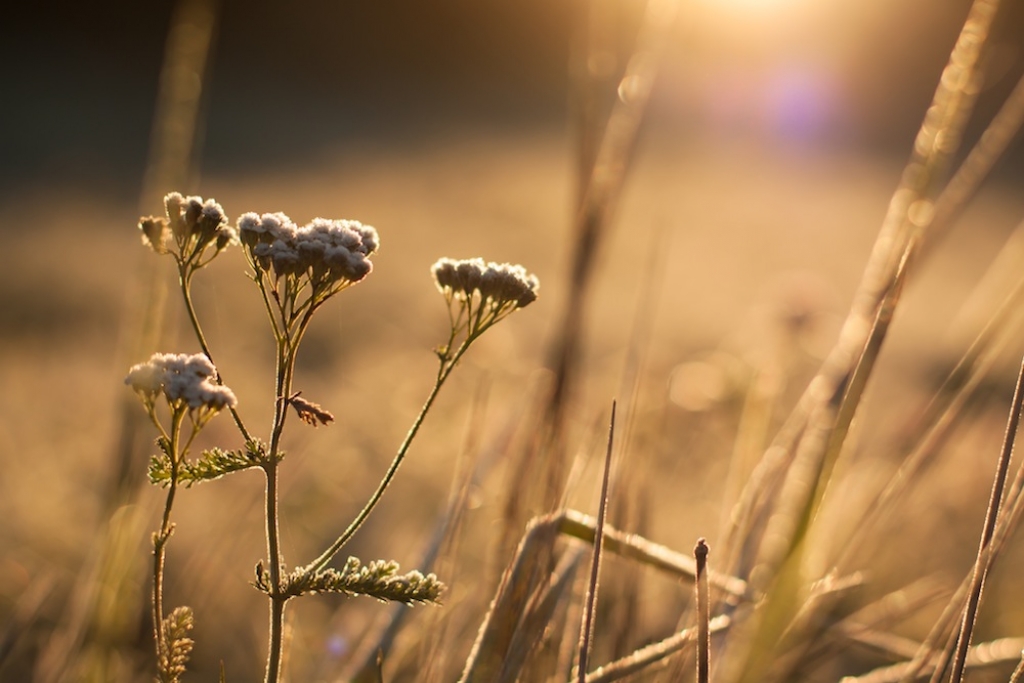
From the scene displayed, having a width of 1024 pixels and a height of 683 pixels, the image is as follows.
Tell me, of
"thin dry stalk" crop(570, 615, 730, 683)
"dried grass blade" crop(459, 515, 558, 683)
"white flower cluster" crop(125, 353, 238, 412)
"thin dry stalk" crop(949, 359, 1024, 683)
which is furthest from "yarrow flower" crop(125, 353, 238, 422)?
"thin dry stalk" crop(949, 359, 1024, 683)

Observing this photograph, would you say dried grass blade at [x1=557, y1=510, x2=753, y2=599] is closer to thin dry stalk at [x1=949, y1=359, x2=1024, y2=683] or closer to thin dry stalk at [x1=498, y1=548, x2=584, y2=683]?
thin dry stalk at [x1=498, y1=548, x2=584, y2=683]

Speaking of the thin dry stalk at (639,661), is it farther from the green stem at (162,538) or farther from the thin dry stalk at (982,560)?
the green stem at (162,538)

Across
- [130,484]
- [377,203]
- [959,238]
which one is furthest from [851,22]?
[130,484]

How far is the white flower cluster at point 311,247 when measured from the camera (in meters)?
0.60

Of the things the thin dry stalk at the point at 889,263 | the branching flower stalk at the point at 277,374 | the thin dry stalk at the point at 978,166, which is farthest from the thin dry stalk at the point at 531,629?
the thin dry stalk at the point at 978,166

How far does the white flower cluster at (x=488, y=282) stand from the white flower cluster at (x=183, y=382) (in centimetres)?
17

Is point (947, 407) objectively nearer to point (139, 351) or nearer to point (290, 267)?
point (290, 267)

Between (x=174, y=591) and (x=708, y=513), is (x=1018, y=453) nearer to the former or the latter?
(x=708, y=513)

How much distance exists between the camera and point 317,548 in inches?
67.6

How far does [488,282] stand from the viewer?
644 millimetres

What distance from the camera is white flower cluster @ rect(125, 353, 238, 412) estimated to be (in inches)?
21.3

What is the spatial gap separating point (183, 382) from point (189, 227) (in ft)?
0.46

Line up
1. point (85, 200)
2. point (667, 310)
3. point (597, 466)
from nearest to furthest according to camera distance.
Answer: point (597, 466) → point (667, 310) → point (85, 200)

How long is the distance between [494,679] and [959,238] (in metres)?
5.75
